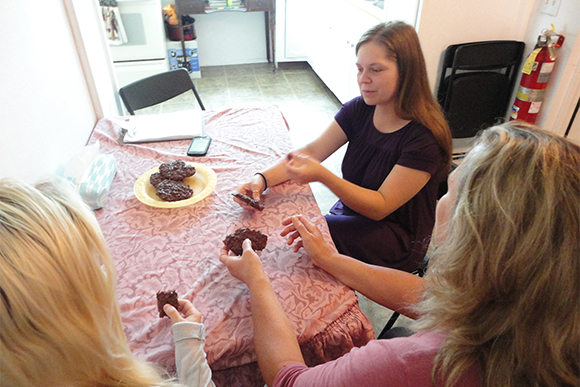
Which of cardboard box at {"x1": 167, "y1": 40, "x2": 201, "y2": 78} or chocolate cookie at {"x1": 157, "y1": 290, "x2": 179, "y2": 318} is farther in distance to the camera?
cardboard box at {"x1": 167, "y1": 40, "x2": 201, "y2": 78}

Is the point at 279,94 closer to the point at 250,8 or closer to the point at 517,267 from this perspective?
the point at 250,8

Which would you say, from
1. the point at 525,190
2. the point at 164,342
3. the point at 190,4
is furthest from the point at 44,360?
the point at 190,4

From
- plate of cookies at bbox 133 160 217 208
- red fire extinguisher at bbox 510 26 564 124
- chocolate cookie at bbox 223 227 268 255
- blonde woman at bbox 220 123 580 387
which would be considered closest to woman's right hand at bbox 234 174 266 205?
plate of cookies at bbox 133 160 217 208

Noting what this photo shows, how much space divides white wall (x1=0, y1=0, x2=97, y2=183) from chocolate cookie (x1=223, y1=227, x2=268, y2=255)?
0.63 metres

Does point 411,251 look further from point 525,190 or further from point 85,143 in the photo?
point 85,143

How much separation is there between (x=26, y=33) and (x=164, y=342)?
1109mm

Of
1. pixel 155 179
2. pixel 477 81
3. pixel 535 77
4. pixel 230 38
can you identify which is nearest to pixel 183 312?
pixel 155 179

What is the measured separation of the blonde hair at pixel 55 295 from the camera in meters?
0.49

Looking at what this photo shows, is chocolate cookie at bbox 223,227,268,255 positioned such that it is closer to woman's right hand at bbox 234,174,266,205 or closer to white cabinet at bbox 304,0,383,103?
woman's right hand at bbox 234,174,266,205

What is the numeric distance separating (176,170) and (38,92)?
0.52m

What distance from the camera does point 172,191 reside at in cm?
124

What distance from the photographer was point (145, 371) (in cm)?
66

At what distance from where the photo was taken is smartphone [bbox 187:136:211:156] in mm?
1486

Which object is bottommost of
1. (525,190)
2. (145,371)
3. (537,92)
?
(537,92)
